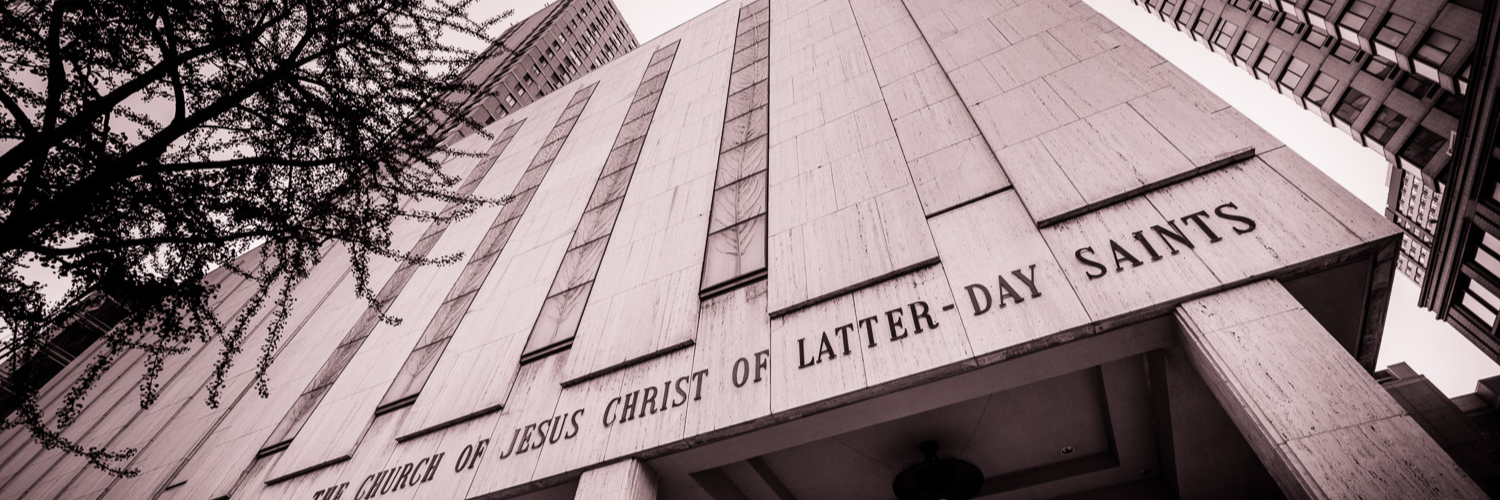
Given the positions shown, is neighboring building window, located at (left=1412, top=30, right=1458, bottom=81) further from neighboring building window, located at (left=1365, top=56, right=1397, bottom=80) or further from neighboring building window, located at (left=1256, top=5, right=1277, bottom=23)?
neighboring building window, located at (left=1256, top=5, right=1277, bottom=23)

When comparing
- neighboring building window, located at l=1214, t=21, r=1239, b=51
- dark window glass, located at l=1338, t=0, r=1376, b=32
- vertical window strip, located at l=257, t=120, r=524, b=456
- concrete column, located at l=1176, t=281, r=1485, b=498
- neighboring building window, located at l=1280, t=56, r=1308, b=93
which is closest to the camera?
concrete column, located at l=1176, t=281, r=1485, b=498

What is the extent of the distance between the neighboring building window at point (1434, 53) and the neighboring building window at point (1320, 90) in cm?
825

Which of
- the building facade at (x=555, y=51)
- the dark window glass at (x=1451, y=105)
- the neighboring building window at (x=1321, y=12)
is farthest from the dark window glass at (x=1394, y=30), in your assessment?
the building facade at (x=555, y=51)

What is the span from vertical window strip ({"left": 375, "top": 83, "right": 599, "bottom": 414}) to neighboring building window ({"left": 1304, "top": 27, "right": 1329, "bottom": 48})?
4076cm

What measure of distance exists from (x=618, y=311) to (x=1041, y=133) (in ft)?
17.0

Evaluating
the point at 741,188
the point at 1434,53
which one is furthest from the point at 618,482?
the point at 1434,53

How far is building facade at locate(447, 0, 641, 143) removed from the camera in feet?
125

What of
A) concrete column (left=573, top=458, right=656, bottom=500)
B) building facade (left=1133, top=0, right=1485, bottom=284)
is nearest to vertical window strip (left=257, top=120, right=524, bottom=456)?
concrete column (left=573, top=458, right=656, bottom=500)

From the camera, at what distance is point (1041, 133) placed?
6.03 metres

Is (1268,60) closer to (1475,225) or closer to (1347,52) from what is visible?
(1347,52)

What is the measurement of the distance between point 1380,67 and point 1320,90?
16.4ft

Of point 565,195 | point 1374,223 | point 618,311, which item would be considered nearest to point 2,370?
point 565,195

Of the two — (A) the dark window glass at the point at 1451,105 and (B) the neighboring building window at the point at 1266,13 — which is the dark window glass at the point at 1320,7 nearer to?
(B) the neighboring building window at the point at 1266,13

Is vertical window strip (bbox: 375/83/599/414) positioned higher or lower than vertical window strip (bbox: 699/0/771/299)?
higher
